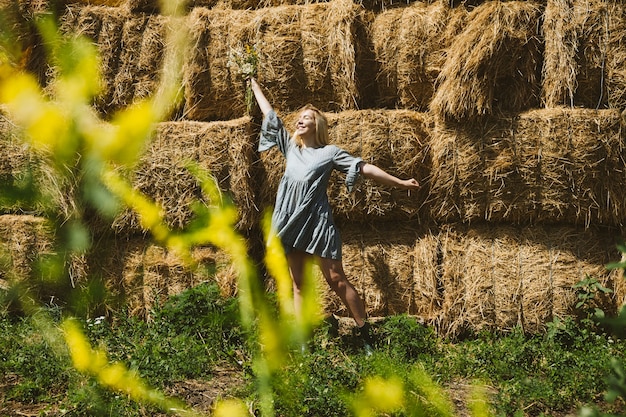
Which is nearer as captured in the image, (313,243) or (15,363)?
(15,363)

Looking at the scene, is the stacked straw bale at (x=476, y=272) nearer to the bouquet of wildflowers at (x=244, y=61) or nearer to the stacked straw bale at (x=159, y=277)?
the stacked straw bale at (x=159, y=277)

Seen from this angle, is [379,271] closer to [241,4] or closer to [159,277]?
[159,277]

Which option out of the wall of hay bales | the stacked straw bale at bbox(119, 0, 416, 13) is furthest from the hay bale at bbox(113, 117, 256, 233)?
the stacked straw bale at bbox(119, 0, 416, 13)

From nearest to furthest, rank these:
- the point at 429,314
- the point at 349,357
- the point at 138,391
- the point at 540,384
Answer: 1. the point at 138,391
2. the point at 540,384
3. the point at 349,357
4. the point at 429,314

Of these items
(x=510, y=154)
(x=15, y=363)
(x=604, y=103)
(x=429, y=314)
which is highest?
(x=604, y=103)

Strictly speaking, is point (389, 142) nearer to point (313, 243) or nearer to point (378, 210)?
point (378, 210)

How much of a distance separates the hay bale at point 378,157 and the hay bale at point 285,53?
0.20 m

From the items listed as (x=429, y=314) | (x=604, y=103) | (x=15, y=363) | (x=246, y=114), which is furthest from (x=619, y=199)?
(x=15, y=363)

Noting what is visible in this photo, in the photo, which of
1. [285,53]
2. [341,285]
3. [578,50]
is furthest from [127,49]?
[578,50]

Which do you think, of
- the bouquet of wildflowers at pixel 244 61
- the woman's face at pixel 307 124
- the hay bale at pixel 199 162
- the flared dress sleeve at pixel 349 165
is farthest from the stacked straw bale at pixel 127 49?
the flared dress sleeve at pixel 349 165

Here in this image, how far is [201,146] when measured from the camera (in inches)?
183

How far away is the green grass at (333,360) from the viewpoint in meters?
3.07

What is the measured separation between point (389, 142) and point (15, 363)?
263cm

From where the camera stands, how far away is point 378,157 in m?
4.57
